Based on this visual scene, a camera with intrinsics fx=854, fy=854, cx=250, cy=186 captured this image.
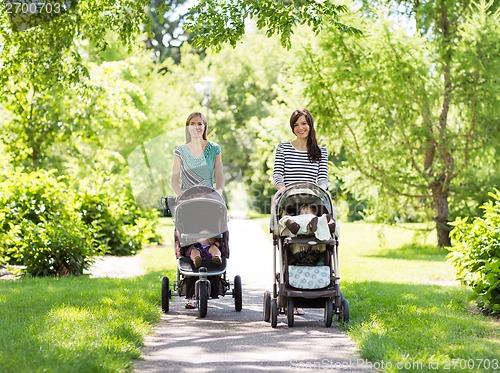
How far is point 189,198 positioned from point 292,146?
128 cm

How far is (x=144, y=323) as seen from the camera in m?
8.55

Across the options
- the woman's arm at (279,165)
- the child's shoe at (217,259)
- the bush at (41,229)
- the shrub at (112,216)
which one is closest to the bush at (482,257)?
the woman's arm at (279,165)

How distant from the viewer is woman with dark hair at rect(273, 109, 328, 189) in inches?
368

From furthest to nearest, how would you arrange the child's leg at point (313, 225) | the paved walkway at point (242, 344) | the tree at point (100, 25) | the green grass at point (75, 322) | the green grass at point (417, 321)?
1. the tree at point (100, 25)
2. the child's leg at point (313, 225)
3. the paved walkway at point (242, 344)
4. the green grass at point (417, 321)
5. the green grass at point (75, 322)

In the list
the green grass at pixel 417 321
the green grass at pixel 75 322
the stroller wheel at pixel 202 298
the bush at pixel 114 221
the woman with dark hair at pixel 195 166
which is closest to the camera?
the green grass at pixel 75 322

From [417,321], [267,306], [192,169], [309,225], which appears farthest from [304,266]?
[192,169]

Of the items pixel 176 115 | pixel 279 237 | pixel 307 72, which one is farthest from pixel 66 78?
pixel 176 115

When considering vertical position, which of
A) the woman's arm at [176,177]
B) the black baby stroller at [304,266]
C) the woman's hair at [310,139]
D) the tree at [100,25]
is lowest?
the black baby stroller at [304,266]

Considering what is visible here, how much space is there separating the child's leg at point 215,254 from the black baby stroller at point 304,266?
0.70m

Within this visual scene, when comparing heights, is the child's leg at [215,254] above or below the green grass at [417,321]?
above

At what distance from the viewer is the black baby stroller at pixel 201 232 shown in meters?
9.37

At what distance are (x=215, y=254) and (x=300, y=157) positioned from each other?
56.2 inches

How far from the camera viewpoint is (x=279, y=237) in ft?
28.8

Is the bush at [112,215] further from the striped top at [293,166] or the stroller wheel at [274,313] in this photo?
the stroller wheel at [274,313]
